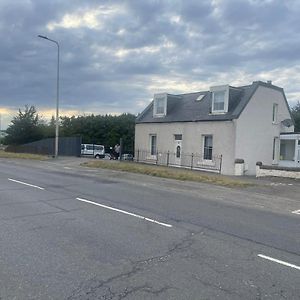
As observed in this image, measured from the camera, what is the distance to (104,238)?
22.8ft

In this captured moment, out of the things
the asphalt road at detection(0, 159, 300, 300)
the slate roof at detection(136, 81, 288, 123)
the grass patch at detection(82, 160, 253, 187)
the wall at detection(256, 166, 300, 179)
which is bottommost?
the asphalt road at detection(0, 159, 300, 300)

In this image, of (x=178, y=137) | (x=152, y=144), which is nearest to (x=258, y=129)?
(x=178, y=137)

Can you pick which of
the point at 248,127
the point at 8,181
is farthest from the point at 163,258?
the point at 248,127

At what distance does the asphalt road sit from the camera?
4.65 m

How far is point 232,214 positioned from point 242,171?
618 inches

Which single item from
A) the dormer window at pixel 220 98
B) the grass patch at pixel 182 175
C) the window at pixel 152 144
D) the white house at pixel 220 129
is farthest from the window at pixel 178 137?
the grass patch at pixel 182 175

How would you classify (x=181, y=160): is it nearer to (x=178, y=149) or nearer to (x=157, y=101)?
(x=178, y=149)

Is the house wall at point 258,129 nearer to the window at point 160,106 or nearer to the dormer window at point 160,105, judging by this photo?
the dormer window at point 160,105

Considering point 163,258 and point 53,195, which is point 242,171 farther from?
point 163,258

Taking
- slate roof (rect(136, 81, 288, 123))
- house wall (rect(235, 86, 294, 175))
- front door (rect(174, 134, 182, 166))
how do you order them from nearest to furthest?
house wall (rect(235, 86, 294, 175))
slate roof (rect(136, 81, 288, 123))
front door (rect(174, 134, 182, 166))

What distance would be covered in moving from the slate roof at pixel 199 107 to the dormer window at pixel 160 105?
0.41 meters

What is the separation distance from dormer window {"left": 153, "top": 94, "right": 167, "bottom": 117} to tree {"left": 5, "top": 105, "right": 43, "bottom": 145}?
29.2m

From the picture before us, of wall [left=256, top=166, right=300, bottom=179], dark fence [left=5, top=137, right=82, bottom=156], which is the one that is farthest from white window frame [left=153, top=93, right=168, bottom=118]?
wall [left=256, top=166, right=300, bottom=179]

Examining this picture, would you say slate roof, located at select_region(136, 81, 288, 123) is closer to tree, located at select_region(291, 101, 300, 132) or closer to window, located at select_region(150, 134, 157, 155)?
window, located at select_region(150, 134, 157, 155)
